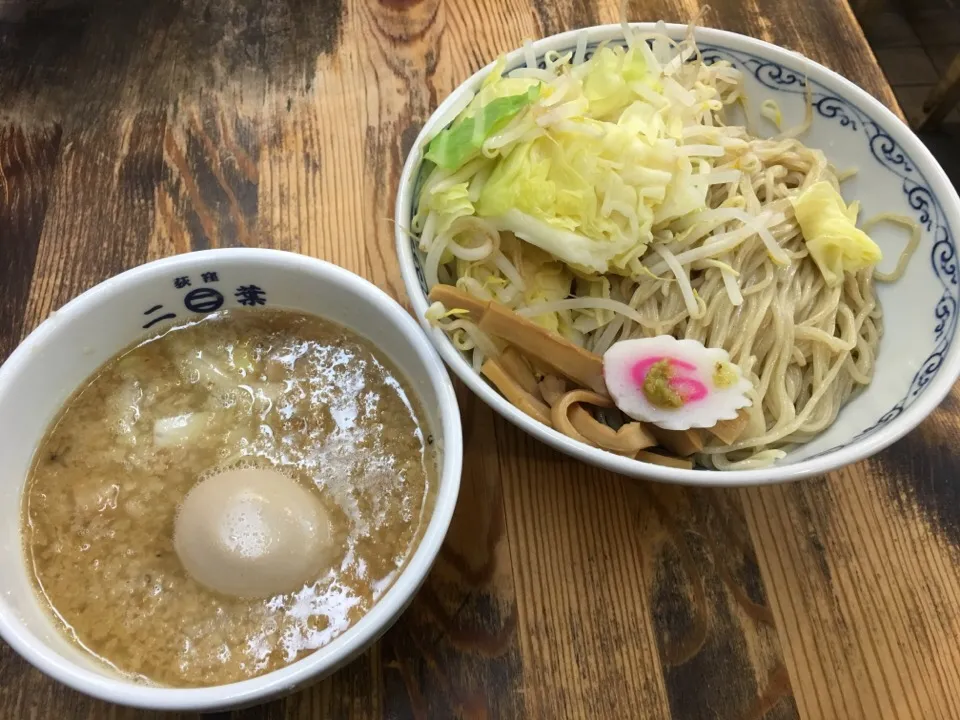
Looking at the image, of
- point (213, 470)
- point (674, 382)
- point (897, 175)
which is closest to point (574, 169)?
point (674, 382)

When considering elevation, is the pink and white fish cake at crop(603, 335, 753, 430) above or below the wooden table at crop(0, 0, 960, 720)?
above

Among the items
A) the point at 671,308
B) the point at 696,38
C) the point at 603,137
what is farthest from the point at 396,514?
the point at 696,38

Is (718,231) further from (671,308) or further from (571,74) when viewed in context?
(571,74)

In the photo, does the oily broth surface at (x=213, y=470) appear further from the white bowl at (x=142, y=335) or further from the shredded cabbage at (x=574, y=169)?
the shredded cabbage at (x=574, y=169)

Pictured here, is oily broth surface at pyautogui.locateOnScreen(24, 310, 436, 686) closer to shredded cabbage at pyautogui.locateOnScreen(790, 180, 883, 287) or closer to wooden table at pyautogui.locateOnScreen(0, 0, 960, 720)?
wooden table at pyautogui.locateOnScreen(0, 0, 960, 720)

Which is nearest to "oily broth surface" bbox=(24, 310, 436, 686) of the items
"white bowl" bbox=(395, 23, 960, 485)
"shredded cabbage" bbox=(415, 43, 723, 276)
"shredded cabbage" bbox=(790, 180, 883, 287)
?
"white bowl" bbox=(395, 23, 960, 485)

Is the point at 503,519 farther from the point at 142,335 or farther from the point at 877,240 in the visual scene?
the point at 877,240

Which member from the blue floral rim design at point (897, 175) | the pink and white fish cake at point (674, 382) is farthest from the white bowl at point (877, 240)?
the pink and white fish cake at point (674, 382)
